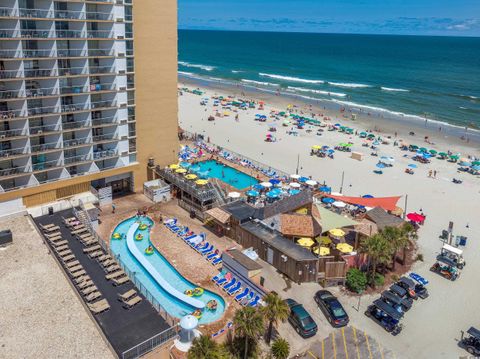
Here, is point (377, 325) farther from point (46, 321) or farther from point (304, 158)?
point (304, 158)

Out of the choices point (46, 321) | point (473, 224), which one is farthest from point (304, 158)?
point (46, 321)

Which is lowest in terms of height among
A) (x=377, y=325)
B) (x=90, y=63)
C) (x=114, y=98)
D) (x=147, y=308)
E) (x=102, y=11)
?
(x=377, y=325)

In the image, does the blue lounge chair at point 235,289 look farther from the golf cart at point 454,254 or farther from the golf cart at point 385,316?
the golf cart at point 454,254

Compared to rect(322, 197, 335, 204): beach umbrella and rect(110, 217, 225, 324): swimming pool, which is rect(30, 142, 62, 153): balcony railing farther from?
rect(322, 197, 335, 204): beach umbrella

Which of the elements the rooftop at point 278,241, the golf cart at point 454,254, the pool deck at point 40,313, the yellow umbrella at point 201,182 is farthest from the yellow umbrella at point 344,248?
the pool deck at point 40,313

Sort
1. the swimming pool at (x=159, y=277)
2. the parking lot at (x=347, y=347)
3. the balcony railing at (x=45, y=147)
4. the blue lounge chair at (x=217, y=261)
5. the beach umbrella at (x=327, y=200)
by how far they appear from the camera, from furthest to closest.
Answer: the beach umbrella at (x=327, y=200)
the balcony railing at (x=45, y=147)
the blue lounge chair at (x=217, y=261)
the swimming pool at (x=159, y=277)
the parking lot at (x=347, y=347)

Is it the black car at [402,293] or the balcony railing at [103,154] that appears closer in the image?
the black car at [402,293]
